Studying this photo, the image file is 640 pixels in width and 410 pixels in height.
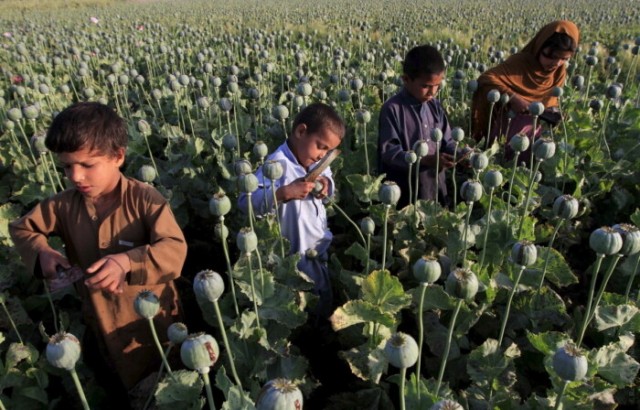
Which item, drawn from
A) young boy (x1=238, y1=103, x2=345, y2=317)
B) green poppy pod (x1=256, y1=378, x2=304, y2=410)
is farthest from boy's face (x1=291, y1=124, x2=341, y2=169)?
green poppy pod (x1=256, y1=378, x2=304, y2=410)

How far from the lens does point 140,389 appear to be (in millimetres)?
2316

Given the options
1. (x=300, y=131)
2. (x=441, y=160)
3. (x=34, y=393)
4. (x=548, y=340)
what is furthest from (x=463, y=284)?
(x=441, y=160)

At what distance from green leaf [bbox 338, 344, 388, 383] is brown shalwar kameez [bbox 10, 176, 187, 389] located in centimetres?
84

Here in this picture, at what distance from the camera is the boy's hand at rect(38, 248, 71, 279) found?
202 cm

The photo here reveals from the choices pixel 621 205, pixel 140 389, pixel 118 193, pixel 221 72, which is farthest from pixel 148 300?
pixel 221 72

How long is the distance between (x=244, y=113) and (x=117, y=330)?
389 cm

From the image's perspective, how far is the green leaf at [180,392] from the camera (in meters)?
1.86

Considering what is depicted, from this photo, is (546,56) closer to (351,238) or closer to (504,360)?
(351,238)

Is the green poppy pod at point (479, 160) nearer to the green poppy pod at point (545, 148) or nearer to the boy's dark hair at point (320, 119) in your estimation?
the green poppy pod at point (545, 148)

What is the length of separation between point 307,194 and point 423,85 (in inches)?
53.0

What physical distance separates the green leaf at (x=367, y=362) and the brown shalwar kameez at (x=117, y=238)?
0.84 m

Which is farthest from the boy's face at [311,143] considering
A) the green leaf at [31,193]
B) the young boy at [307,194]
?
the green leaf at [31,193]

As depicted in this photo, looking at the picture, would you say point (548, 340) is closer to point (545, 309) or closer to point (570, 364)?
point (545, 309)

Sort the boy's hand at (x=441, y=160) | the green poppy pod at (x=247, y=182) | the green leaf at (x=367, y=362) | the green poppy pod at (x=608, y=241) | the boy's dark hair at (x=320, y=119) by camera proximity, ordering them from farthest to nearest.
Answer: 1. the boy's hand at (x=441, y=160)
2. the boy's dark hair at (x=320, y=119)
3. the green poppy pod at (x=247, y=182)
4. the green leaf at (x=367, y=362)
5. the green poppy pod at (x=608, y=241)
